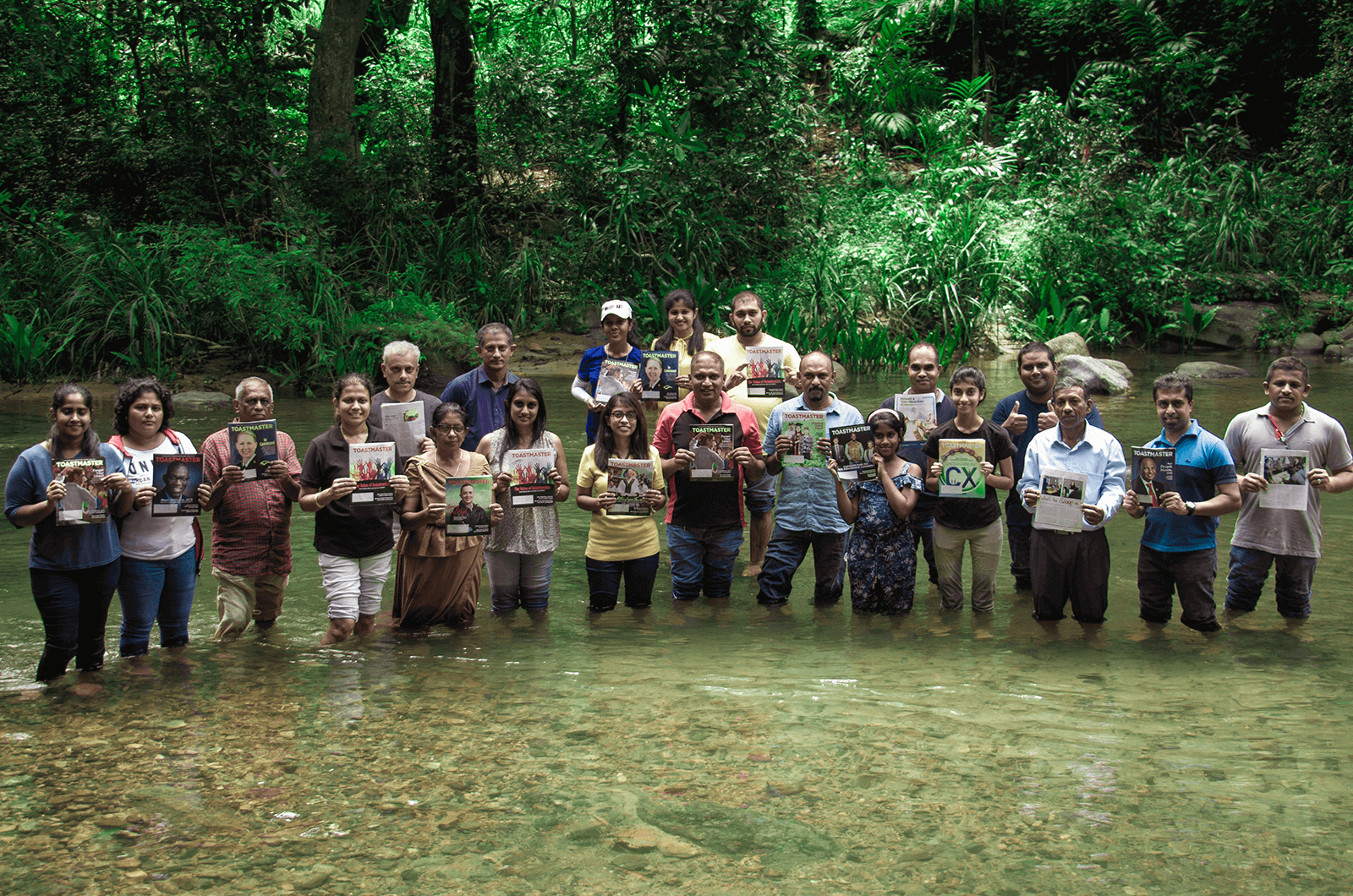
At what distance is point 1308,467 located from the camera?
230 inches

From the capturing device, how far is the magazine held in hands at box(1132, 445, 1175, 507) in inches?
218

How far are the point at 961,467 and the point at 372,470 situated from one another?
10.2 feet

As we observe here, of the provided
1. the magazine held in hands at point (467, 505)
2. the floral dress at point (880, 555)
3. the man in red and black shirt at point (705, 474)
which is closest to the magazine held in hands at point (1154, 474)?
the floral dress at point (880, 555)

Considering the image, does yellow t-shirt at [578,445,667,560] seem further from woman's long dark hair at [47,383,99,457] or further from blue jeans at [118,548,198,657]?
woman's long dark hair at [47,383,99,457]

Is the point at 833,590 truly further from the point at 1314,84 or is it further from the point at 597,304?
the point at 1314,84

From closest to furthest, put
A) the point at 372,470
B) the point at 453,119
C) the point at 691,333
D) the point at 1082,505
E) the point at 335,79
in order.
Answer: the point at 372,470
the point at 1082,505
the point at 691,333
the point at 335,79
the point at 453,119

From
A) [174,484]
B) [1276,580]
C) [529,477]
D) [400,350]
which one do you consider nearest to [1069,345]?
[1276,580]

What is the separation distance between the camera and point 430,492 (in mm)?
5762

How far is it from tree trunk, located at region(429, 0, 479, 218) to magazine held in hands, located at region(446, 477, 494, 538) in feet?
46.6

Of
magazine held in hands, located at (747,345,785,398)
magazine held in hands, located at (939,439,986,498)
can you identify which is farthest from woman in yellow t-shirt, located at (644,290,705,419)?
magazine held in hands, located at (939,439,986,498)

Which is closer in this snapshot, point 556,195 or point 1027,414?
point 1027,414

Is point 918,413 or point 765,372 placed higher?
point 765,372

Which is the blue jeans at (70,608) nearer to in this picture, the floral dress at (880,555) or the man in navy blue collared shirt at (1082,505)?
the floral dress at (880,555)

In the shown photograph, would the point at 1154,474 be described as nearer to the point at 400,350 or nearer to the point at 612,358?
the point at 612,358
